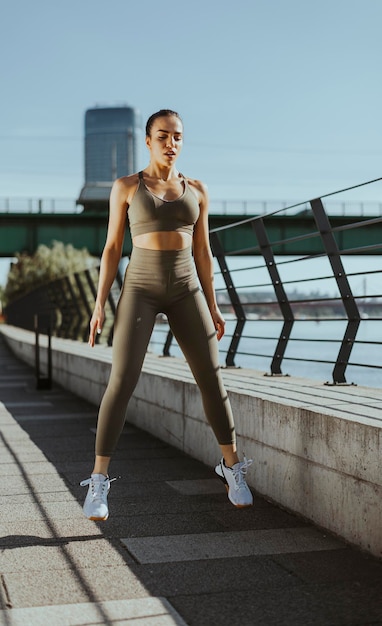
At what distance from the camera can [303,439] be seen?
505cm

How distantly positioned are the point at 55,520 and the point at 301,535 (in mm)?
1272

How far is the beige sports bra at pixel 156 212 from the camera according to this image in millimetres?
4703

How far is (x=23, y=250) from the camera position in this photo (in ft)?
175

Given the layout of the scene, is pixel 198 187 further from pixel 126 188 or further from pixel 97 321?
pixel 97 321

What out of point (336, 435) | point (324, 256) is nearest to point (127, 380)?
point (336, 435)

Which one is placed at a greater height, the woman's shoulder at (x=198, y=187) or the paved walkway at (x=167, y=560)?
the woman's shoulder at (x=198, y=187)

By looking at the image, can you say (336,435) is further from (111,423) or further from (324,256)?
(324,256)

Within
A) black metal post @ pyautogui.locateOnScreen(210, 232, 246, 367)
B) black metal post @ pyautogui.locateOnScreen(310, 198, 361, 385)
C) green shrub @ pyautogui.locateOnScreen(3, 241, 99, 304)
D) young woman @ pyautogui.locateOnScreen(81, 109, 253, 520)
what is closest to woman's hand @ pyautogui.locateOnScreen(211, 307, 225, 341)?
young woman @ pyautogui.locateOnScreen(81, 109, 253, 520)

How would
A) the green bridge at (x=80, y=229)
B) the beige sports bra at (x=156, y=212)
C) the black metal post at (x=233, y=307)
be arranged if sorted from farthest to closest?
the green bridge at (x=80, y=229), the black metal post at (x=233, y=307), the beige sports bra at (x=156, y=212)

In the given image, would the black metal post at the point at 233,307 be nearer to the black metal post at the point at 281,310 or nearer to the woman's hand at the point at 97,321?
the black metal post at the point at 281,310

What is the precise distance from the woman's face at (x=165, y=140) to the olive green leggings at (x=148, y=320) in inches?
17.6

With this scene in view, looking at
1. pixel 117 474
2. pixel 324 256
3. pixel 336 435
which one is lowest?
pixel 117 474

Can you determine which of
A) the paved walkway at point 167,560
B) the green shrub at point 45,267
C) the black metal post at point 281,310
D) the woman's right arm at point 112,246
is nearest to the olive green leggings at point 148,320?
the woman's right arm at point 112,246

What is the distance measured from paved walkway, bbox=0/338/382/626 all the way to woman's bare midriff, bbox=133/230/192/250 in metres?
1.39
